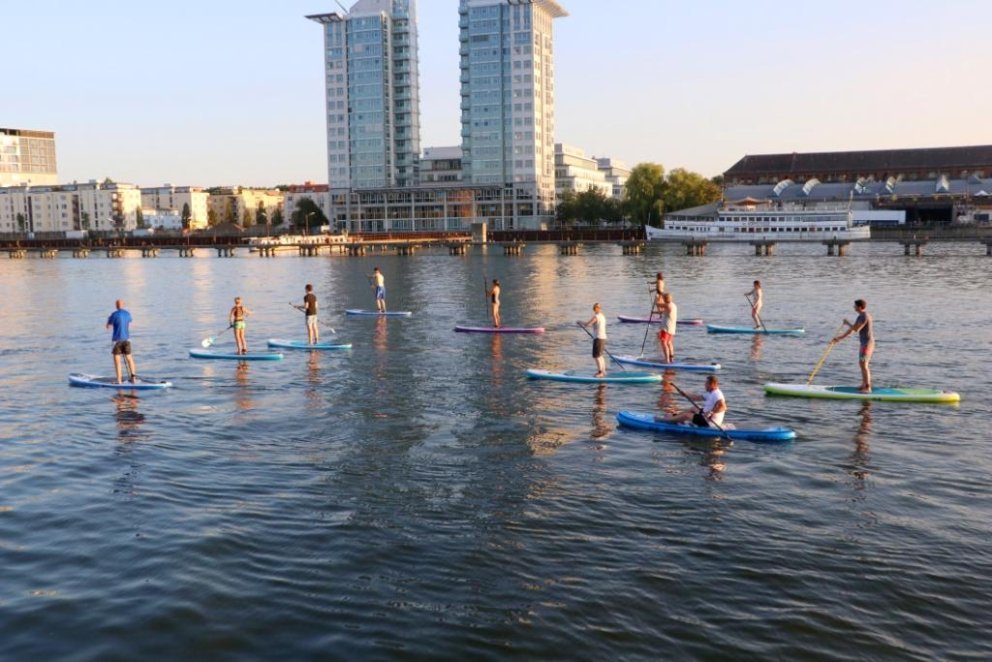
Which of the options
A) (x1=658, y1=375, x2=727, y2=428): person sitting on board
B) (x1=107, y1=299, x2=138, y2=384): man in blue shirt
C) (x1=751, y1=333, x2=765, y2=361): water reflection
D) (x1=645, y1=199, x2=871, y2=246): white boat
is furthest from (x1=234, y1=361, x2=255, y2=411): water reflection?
(x1=645, y1=199, x2=871, y2=246): white boat

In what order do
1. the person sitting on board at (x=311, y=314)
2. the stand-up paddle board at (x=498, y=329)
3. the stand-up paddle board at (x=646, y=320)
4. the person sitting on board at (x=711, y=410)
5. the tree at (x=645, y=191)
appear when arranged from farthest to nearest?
the tree at (x=645, y=191) < the stand-up paddle board at (x=646, y=320) < the stand-up paddle board at (x=498, y=329) < the person sitting on board at (x=311, y=314) < the person sitting on board at (x=711, y=410)

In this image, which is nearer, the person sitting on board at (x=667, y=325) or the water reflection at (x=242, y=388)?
the water reflection at (x=242, y=388)

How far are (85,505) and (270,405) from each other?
8522 millimetres

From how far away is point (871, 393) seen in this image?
23.7 meters

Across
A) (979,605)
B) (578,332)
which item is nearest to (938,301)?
(578,332)

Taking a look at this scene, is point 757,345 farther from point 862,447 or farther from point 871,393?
point 862,447

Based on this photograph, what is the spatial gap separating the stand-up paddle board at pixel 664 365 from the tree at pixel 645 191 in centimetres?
13439

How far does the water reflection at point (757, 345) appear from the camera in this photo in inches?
1270

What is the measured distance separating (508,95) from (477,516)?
180 meters

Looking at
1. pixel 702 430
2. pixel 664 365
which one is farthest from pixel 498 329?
pixel 702 430

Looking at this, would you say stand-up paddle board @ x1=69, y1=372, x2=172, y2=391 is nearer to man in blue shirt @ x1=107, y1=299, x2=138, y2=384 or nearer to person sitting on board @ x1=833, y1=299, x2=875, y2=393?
man in blue shirt @ x1=107, y1=299, x2=138, y2=384

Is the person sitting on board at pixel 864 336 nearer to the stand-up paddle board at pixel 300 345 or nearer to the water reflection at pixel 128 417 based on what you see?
the water reflection at pixel 128 417

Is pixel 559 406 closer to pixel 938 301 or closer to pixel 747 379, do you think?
pixel 747 379

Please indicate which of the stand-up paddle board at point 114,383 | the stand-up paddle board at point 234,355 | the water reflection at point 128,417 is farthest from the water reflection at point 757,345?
the water reflection at point 128,417
